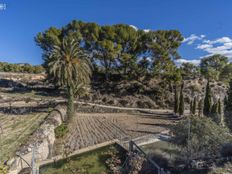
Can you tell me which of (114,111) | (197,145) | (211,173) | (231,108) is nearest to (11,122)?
(114,111)

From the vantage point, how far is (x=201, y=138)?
1123cm

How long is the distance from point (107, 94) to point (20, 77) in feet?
77.0

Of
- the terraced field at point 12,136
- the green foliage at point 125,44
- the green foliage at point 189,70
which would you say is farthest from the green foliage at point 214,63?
the terraced field at point 12,136

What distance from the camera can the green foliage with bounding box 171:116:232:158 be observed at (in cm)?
1079

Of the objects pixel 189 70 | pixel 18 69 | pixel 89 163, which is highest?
pixel 189 70

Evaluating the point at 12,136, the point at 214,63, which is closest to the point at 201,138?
the point at 12,136

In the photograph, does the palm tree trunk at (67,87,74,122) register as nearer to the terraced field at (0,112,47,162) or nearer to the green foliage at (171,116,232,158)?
the terraced field at (0,112,47,162)

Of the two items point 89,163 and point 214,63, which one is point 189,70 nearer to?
point 214,63

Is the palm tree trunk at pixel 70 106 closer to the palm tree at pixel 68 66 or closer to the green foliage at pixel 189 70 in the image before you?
the palm tree at pixel 68 66

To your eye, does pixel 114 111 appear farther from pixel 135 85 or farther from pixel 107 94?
pixel 135 85

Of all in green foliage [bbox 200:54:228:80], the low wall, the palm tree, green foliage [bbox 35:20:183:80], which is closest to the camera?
the low wall

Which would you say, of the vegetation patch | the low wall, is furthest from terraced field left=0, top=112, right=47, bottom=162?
the vegetation patch

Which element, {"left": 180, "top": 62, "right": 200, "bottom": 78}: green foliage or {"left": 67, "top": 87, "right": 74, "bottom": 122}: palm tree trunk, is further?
{"left": 180, "top": 62, "right": 200, "bottom": 78}: green foliage

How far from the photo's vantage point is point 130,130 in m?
18.4
